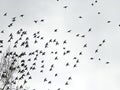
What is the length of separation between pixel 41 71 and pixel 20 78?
6.22 feet

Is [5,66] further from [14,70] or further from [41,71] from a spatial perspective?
[41,71]

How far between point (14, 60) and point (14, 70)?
116 cm

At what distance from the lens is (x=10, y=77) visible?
115ft

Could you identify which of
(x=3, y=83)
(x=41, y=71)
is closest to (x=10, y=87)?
(x=3, y=83)

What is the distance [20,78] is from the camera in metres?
34.7

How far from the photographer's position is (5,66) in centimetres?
3566

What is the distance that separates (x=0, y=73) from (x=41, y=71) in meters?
3.54

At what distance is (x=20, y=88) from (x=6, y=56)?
10.6 ft

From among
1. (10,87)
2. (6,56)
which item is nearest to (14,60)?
(6,56)

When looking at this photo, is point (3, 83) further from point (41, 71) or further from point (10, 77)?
point (41, 71)

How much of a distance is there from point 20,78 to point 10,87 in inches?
45.3

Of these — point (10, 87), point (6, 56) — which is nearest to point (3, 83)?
point (10, 87)

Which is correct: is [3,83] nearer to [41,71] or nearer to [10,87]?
[10,87]

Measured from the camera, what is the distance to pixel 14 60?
36406mm
